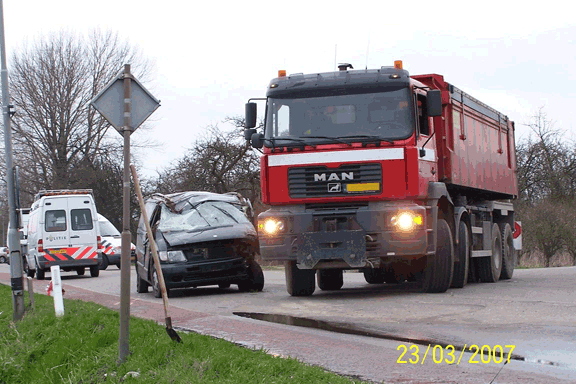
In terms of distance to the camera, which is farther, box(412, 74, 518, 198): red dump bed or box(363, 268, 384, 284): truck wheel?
box(363, 268, 384, 284): truck wheel

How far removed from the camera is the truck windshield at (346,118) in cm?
1302

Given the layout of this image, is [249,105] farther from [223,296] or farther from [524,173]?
[524,173]

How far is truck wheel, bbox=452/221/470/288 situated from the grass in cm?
635

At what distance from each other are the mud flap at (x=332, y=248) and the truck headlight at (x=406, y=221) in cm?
51

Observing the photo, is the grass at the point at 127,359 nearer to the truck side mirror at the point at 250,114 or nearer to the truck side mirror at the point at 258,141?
the truck side mirror at the point at 258,141

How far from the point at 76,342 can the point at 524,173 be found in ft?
139

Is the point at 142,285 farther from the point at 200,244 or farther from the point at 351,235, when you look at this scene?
the point at 351,235

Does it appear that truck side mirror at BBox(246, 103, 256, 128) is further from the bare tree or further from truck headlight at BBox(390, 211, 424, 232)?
the bare tree

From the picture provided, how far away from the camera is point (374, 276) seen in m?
17.5

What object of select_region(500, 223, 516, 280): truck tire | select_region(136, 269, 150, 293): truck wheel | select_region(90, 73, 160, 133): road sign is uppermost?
select_region(90, 73, 160, 133): road sign

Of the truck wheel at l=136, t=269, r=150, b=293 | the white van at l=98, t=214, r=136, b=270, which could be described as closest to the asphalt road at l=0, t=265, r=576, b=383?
the truck wheel at l=136, t=269, r=150, b=293

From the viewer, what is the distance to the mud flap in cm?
1288

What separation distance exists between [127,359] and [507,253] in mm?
12745

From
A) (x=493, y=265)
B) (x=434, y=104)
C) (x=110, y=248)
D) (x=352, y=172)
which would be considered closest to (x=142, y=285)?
(x=352, y=172)
